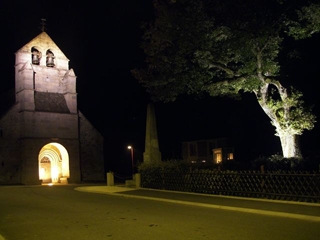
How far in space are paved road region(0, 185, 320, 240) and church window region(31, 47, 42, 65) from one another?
91.3 ft

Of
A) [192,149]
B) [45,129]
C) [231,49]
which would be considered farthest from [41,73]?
[231,49]

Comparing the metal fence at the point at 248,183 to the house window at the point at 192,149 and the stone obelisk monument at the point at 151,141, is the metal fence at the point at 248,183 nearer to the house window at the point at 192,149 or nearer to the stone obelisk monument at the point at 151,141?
the stone obelisk monument at the point at 151,141

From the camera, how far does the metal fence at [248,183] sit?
1457 cm

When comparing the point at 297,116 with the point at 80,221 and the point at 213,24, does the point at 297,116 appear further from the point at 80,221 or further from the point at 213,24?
the point at 80,221

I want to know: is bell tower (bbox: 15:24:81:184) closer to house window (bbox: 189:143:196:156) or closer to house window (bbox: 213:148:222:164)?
house window (bbox: 213:148:222:164)

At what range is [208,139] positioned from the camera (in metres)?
55.4

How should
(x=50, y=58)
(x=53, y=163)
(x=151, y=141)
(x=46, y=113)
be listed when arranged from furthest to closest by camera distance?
(x=53, y=163) < (x=50, y=58) < (x=46, y=113) < (x=151, y=141)

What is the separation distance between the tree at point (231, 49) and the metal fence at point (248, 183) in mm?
4033

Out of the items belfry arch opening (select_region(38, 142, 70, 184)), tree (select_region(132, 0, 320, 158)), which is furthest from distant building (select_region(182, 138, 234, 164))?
tree (select_region(132, 0, 320, 158))

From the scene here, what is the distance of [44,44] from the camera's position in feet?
136

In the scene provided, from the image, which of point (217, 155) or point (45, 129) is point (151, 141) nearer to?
point (45, 129)

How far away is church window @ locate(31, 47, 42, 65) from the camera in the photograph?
1609 inches

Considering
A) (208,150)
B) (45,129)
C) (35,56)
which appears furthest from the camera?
(208,150)

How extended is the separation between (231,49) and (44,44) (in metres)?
28.0
